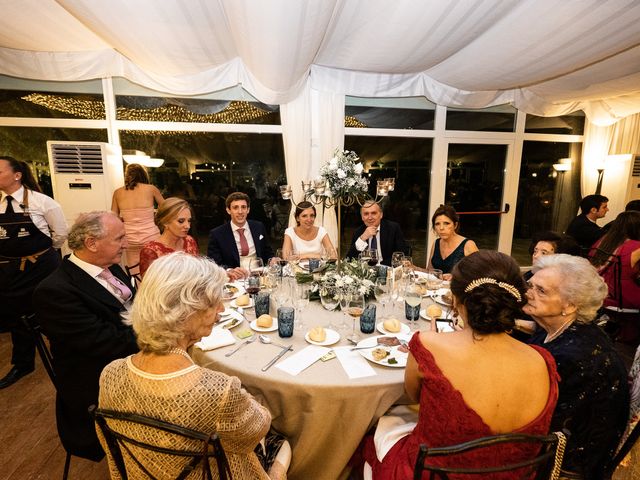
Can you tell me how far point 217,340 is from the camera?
1.74m

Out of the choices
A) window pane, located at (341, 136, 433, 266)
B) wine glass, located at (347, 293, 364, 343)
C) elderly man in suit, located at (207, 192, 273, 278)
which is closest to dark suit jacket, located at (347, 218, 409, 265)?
elderly man in suit, located at (207, 192, 273, 278)

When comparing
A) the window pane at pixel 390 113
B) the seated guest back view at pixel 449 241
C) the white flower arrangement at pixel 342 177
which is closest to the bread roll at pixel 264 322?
the white flower arrangement at pixel 342 177

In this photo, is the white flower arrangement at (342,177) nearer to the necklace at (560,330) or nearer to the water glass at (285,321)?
the water glass at (285,321)

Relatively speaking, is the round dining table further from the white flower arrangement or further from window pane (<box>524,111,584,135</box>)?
window pane (<box>524,111,584,135</box>)

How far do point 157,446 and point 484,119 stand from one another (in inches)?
236

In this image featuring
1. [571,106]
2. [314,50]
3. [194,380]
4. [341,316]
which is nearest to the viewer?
[194,380]

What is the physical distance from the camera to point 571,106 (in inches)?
207

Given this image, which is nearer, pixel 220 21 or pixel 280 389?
pixel 280 389

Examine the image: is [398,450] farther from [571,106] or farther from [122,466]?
[571,106]

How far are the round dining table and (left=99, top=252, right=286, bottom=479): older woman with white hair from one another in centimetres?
33

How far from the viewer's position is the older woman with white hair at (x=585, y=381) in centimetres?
127

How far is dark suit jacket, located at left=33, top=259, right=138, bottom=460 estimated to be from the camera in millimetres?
1526

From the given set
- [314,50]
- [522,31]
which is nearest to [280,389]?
[314,50]

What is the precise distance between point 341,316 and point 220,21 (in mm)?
2587
